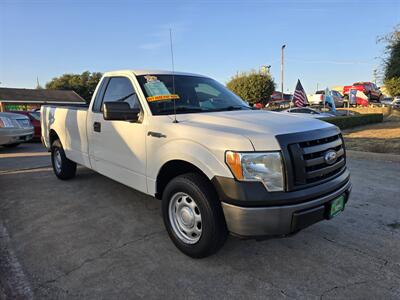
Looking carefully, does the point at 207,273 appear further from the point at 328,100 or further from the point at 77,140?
the point at 328,100

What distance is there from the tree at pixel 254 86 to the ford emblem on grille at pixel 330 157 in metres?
27.3

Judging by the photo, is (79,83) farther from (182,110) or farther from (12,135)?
(182,110)

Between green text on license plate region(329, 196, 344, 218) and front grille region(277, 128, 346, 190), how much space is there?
222 mm

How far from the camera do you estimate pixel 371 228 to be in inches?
149

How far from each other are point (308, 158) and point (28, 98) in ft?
170

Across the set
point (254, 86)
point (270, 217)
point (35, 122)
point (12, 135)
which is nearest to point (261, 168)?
point (270, 217)

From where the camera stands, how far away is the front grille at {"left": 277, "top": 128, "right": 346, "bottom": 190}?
102 inches

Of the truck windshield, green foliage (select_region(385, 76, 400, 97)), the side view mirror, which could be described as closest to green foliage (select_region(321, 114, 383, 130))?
green foliage (select_region(385, 76, 400, 97))

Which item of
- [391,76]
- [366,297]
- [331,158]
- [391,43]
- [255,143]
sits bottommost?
[366,297]

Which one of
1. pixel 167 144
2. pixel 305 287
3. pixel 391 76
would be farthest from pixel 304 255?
pixel 391 76

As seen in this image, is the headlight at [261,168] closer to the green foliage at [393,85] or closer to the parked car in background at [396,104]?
the green foliage at [393,85]

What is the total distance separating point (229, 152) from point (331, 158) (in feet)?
3.39

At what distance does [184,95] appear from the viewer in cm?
388

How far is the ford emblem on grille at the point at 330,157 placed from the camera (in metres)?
2.87
